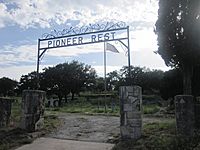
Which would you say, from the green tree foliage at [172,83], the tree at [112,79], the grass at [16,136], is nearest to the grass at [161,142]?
the grass at [16,136]

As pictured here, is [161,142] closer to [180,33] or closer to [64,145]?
[64,145]

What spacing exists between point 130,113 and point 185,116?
72.7 inches

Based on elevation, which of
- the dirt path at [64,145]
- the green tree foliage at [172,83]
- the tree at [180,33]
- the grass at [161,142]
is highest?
the tree at [180,33]

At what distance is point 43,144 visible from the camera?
10953mm

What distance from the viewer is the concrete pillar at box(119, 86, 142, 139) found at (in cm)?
1109

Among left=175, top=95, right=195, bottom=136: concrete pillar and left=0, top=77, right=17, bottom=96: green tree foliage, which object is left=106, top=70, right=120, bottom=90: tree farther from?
left=175, top=95, right=195, bottom=136: concrete pillar

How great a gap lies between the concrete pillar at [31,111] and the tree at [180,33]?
7063 millimetres

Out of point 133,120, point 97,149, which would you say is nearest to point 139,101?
point 133,120

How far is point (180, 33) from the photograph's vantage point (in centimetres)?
1623

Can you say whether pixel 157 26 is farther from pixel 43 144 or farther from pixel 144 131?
pixel 43 144

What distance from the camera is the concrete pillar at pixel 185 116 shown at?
10.6m

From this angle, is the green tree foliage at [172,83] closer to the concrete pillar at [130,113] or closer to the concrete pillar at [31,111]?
the concrete pillar at [31,111]

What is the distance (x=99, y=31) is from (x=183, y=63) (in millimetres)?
5155

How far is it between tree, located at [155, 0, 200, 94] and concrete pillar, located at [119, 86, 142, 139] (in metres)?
5.49
